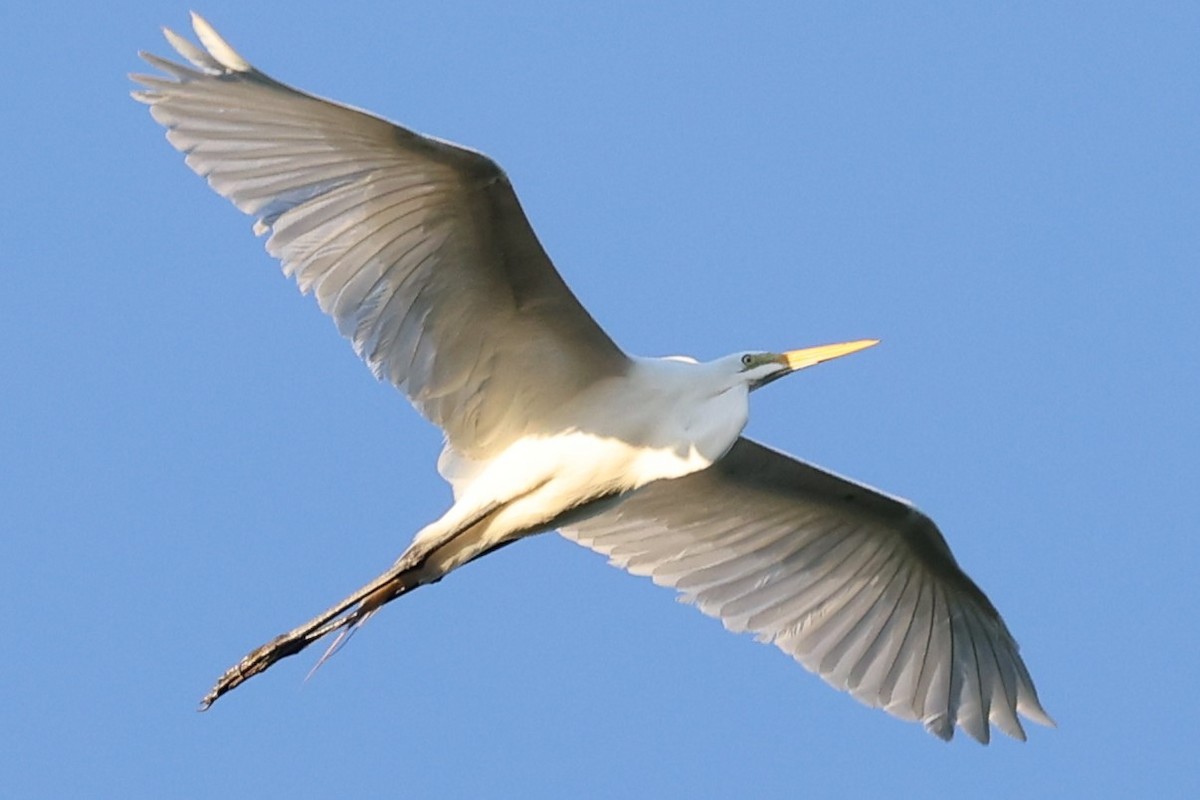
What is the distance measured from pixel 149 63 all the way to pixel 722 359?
3.03 metres

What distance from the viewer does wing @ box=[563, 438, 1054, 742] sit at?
11.7 m

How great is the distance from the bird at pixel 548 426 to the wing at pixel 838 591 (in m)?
0.01

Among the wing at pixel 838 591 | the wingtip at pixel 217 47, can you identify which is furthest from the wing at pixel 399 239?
the wing at pixel 838 591

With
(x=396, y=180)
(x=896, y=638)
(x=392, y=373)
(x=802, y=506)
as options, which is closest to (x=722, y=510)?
(x=802, y=506)

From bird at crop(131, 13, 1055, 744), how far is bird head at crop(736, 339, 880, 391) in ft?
0.05

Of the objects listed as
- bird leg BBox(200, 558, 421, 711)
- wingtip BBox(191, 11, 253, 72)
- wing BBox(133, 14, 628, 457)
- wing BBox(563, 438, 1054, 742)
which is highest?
wingtip BBox(191, 11, 253, 72)

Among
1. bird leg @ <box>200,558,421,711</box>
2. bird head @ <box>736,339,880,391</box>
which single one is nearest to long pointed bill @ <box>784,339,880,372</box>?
bird head @ <box>736,339,880,391</box>

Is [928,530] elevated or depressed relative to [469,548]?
depressed

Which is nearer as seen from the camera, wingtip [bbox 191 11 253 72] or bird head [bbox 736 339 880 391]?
wingtip [bbox 191 11 253 72]

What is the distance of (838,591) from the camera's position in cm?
1194

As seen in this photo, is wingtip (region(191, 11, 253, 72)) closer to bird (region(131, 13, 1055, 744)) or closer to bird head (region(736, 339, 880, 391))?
bird (region(131, 13, 1055, 744))

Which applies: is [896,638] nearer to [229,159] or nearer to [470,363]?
[470,363]

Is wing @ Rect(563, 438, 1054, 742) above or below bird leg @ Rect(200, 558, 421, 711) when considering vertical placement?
below

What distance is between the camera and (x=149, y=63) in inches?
372
